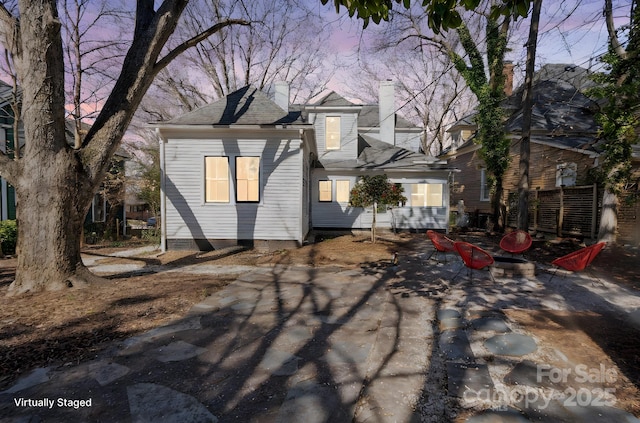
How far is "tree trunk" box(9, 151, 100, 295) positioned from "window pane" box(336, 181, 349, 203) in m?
11.7

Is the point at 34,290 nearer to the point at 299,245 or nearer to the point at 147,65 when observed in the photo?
the point at 147,65

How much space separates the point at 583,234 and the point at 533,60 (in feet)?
20.0

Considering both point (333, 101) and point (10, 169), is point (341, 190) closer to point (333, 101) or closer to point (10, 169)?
point (333, 101)

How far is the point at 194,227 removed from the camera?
10758 millimetres

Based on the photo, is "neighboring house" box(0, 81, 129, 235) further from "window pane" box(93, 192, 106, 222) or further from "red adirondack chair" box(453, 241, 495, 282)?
"red adirondack chair" box(453, 241, 495, 282)

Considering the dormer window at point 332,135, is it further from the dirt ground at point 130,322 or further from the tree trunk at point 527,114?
the dirt ground at point 130,322

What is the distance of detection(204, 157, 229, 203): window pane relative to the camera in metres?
10.7

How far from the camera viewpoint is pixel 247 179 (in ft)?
35.4

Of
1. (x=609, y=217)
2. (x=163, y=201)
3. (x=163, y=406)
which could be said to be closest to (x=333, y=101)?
(x=163, y=201)

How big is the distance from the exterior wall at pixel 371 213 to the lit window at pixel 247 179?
5.52m

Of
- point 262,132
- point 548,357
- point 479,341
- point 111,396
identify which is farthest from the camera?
point 262,132

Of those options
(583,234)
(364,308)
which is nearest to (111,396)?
(364,308)

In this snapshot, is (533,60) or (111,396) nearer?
(111,396)

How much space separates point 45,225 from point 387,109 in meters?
18.0
